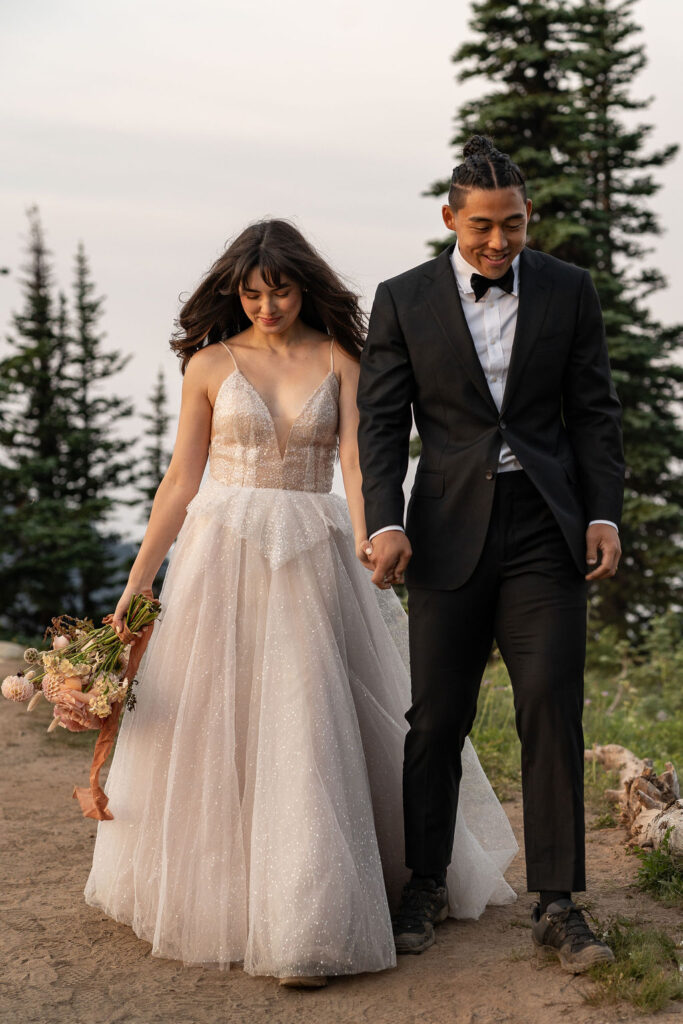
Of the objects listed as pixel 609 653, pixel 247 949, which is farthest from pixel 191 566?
pixel 609 653

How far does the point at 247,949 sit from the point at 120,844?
70cm

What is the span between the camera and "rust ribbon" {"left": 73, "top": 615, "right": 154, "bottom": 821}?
3.91 metres

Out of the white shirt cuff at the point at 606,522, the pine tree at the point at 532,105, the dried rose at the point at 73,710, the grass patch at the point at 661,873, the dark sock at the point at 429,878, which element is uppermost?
the pine tree at the point at 532,105

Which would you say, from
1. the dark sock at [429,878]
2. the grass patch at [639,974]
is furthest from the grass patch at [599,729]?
the grass patch at [639,974]

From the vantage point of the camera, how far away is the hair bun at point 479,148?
3652mm

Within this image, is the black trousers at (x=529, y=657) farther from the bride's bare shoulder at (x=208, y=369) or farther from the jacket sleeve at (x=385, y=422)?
the bride's bare shoulder at (x=208, y=369)

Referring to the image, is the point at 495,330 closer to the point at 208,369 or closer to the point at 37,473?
the point at 208,369

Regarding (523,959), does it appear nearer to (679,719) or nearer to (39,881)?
(39,881)

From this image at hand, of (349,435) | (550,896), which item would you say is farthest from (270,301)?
(550,896)

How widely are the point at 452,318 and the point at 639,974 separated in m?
2.04

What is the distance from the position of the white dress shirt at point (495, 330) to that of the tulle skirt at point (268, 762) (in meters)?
0.47

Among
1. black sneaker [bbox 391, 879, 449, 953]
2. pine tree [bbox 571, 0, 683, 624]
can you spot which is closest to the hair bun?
black sneaker [bbox 391, 879, 449, 953]

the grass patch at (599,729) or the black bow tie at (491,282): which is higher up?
the black bow tie at (491,282)

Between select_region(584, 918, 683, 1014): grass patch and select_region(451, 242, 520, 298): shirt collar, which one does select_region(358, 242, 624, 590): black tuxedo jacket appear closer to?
select_region(451, 242, 520, 298): shirt collar
